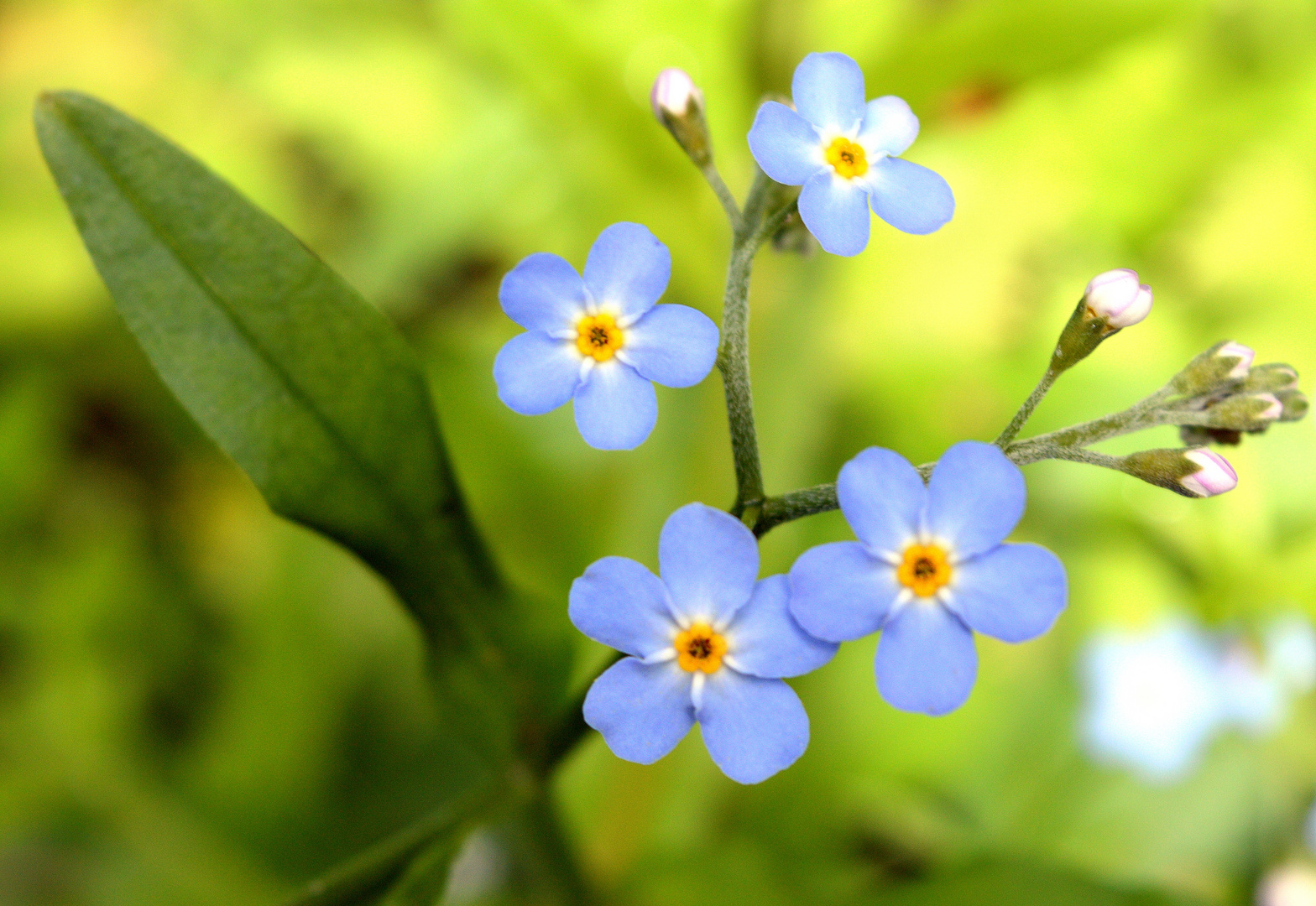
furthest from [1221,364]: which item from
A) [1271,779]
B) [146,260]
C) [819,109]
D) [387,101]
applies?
[387,101]

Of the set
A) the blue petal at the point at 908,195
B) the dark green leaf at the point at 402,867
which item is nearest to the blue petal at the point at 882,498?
the blue petal at the point at 908,195

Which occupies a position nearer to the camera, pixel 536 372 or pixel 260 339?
pixel 536 372

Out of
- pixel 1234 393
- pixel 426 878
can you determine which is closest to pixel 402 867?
pixel 426 878

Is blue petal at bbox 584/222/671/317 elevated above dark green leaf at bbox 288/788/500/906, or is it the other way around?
blue petal at bbox 584/222/671/317

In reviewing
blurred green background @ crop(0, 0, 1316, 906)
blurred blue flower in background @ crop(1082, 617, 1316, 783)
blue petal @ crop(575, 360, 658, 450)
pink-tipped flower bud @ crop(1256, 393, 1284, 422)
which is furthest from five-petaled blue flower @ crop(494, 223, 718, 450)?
blurred blue flower in background @ crop(1082, 617, 1316, 783)

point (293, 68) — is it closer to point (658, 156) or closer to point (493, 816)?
point (658, 156)

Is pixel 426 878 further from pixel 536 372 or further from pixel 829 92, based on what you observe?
pixel 829 92

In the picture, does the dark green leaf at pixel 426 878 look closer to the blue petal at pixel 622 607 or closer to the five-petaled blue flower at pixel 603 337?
the blue petal at pixel 622 607

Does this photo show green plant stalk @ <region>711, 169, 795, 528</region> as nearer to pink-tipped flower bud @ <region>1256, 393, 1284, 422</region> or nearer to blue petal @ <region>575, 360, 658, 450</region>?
blue petal @ <region>575, 360, 658, 450</region>
